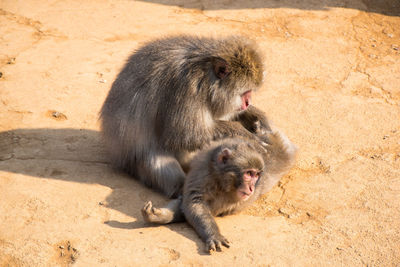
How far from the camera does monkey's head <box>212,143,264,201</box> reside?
15.3 feet

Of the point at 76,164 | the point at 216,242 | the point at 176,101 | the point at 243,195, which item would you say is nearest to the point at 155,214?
the point at 216,242

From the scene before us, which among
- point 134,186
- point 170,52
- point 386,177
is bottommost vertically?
point 134,186

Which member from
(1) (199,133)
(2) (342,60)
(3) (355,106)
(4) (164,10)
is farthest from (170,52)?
(4) (164,10)

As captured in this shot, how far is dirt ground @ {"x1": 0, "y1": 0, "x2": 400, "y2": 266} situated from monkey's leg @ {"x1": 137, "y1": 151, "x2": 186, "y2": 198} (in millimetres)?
118

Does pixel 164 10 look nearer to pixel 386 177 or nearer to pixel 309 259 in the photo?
pixel 386 177

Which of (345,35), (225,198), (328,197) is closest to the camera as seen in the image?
(225,198)

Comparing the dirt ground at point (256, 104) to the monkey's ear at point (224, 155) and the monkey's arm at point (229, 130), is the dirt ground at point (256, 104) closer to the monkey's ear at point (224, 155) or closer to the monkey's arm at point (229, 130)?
the monkey's ear at point (224, 155)

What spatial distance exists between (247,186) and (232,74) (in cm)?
112

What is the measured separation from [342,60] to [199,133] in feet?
12.3

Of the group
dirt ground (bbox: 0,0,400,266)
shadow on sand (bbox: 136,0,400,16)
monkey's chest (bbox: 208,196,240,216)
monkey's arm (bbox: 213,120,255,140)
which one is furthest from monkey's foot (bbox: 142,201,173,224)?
shadow on sand (bbox: 136,0,400,16)

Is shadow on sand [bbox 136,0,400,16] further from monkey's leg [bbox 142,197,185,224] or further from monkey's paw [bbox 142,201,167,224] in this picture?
monkey's paw [bbox 142,201,167,224]

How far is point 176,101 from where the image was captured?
5023mm

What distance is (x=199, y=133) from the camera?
16.6 ft

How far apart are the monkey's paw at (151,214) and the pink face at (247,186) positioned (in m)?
0.69
